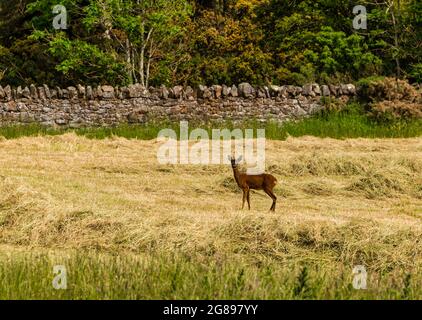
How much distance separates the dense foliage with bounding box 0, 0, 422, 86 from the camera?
2533 cm

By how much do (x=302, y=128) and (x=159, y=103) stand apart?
444 cm

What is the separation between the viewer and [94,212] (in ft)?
32.6

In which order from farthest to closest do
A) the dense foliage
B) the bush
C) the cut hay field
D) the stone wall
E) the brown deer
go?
1. the dense foliage
2. the stone wall
3. the bush
4. the brown deer
5. the cut hay field

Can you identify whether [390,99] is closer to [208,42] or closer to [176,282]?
[208,42]

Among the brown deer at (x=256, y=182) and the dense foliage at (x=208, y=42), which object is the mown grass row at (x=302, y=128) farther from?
the brown deer at (x=256, y=182)

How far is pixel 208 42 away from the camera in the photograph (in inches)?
1185

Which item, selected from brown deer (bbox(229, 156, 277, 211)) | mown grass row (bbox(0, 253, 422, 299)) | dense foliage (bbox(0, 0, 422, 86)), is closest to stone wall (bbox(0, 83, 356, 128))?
dense foliage (bbox(0, 0, 422, 86))

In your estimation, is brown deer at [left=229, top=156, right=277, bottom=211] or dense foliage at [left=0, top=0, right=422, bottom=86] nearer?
brown deer at [left=229, top=156, right=277, bottom=211]

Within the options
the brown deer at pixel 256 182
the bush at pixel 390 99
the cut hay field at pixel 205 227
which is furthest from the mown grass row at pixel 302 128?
the brown deer at pixel 256 182

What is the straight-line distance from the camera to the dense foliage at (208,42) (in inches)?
997

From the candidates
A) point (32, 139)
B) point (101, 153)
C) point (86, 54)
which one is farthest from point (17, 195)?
point (86, 54)

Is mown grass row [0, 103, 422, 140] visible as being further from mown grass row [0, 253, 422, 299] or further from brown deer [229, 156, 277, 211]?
mown grass row [0, 253, 422, 299]

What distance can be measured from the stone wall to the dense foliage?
7.32 feet

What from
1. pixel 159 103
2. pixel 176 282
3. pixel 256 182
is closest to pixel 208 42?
pixel 159 103
